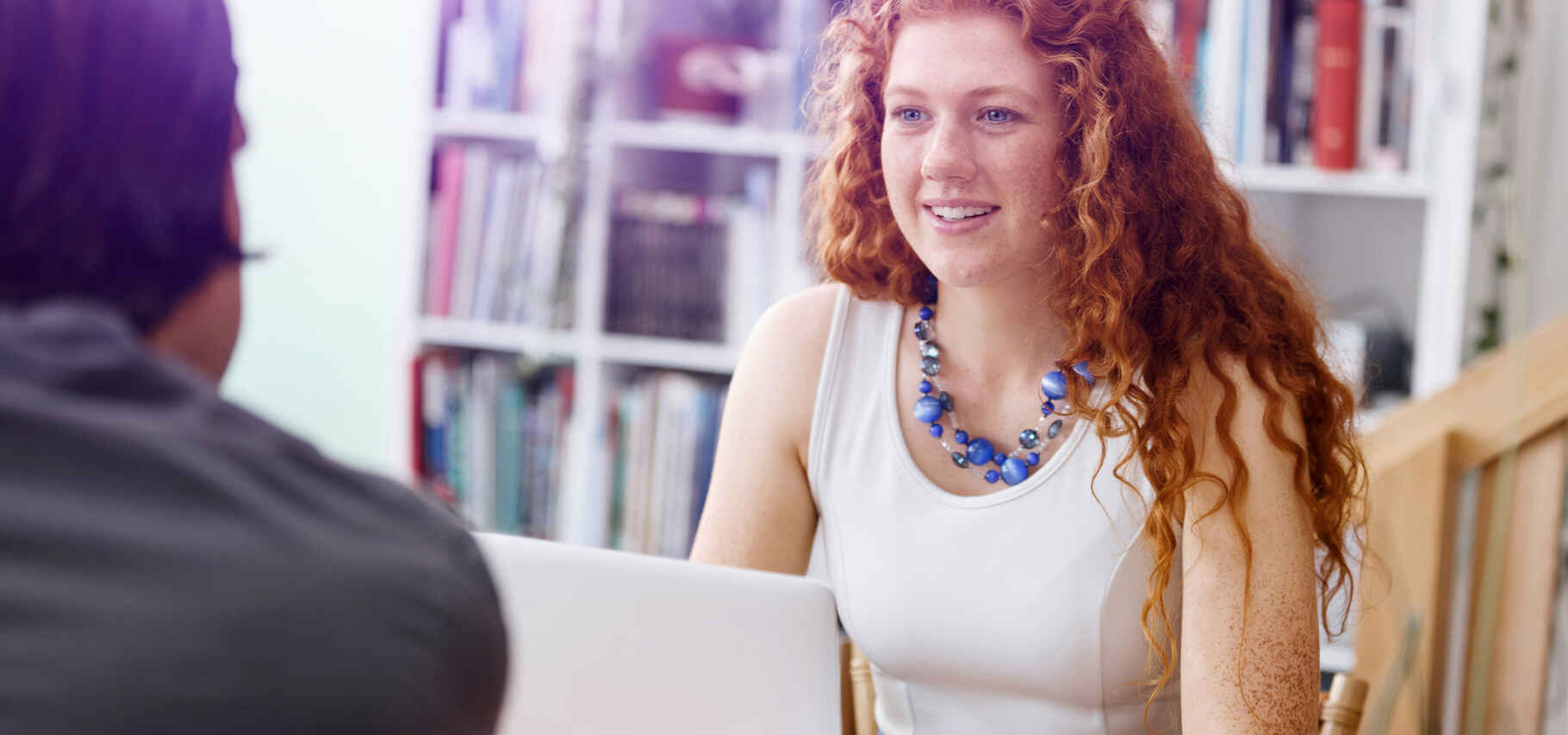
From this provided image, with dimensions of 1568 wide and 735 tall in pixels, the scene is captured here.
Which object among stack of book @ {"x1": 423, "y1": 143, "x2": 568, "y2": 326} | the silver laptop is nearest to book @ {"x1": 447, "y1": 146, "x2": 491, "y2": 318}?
stack of book @ {"x1": 423, "y1": 143, "x2": 568, "y2": 326}

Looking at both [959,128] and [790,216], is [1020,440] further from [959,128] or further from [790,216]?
[790,216]

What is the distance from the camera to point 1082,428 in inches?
45.3

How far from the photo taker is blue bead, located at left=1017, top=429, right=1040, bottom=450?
3.84 feet

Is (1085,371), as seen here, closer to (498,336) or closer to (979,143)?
(979,143)

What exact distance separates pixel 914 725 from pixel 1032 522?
0.78 feet

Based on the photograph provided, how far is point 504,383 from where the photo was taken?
2311 mm

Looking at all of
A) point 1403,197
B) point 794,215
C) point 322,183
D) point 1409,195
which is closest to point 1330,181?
point 1409,195

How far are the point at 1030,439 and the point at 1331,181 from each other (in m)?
1.00

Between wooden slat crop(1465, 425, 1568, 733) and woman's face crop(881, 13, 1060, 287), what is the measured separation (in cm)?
45

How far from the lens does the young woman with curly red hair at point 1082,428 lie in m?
1.06

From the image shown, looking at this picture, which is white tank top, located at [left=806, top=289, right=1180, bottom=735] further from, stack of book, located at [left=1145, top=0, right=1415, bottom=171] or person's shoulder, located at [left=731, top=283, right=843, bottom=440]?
stack of book, located at [left=1145, top=0, right=1415, bottom=171]

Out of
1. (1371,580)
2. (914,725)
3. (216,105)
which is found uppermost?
(216,105)

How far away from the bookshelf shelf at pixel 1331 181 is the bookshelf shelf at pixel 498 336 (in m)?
1.17

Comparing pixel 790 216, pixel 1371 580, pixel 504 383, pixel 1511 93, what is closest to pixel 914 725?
pixel 1371 580
